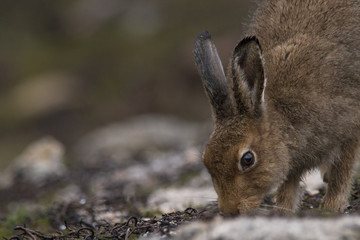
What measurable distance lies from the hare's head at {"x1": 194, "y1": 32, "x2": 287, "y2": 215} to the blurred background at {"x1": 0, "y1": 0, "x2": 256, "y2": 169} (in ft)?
81.9

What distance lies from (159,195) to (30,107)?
29.0 meters

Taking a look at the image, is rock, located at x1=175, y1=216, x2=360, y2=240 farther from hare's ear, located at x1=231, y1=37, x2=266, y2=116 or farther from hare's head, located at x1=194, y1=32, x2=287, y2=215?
hare's ear, located at x1=231, y1=37, x2=266, y2=116

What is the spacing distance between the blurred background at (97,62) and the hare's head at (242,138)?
2496 centimetres

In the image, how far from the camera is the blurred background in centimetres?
3788

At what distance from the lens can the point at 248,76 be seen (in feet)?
25.3

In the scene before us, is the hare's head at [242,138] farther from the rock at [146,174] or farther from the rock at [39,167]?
the rock at [39,167]

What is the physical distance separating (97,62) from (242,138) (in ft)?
127

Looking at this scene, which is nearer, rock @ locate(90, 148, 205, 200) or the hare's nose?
the hare's nose

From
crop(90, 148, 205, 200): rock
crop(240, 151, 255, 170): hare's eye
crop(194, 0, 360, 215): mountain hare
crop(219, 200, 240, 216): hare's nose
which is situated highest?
crop(90, 148, 205, 200): rock

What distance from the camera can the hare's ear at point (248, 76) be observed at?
7492 mm

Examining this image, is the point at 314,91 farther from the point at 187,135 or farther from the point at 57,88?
the point at 57,88

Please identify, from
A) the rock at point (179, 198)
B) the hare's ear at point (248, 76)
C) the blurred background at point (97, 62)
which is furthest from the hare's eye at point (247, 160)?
the blurred background at point (97, 62)

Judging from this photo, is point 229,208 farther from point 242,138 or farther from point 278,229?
point 278,229

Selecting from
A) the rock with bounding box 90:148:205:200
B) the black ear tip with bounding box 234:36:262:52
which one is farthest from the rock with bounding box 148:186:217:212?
the black ear tip with bounding box 234:36:262:52
